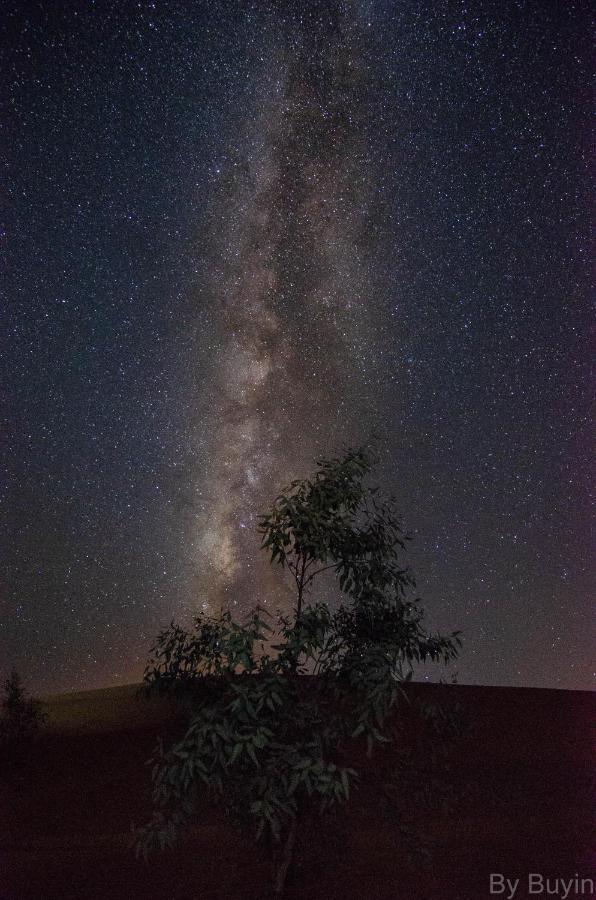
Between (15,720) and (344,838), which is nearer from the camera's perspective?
(344,838)

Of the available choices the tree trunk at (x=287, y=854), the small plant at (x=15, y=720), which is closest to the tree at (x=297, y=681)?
the tree trunk at (x=287, y=854)

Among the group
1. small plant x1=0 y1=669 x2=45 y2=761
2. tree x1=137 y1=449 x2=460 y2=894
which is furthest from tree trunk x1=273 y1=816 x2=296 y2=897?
small plant x1=0 y1=669 x2=45 y2=761

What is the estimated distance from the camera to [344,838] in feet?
26.8

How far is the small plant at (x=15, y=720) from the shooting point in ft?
69.8

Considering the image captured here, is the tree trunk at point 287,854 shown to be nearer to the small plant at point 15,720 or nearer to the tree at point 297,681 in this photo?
the tree at point 297,681

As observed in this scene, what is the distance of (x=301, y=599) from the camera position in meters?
7.10

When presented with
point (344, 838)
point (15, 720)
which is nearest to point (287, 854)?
point (344, 838)

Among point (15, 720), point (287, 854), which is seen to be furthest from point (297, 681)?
point (15, 720)

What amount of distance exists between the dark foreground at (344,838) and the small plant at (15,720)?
2.27 feet

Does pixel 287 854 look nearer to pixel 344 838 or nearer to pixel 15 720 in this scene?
pixel 344 838

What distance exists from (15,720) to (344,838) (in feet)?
55.6

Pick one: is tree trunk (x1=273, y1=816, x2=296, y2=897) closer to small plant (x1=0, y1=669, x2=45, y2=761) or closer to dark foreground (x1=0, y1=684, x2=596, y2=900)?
dark foreground (x1=0, y1=684, x2=596, y2=900)

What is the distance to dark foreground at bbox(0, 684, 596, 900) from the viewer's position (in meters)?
9.43

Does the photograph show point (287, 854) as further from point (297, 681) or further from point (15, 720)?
point (15, 720)
